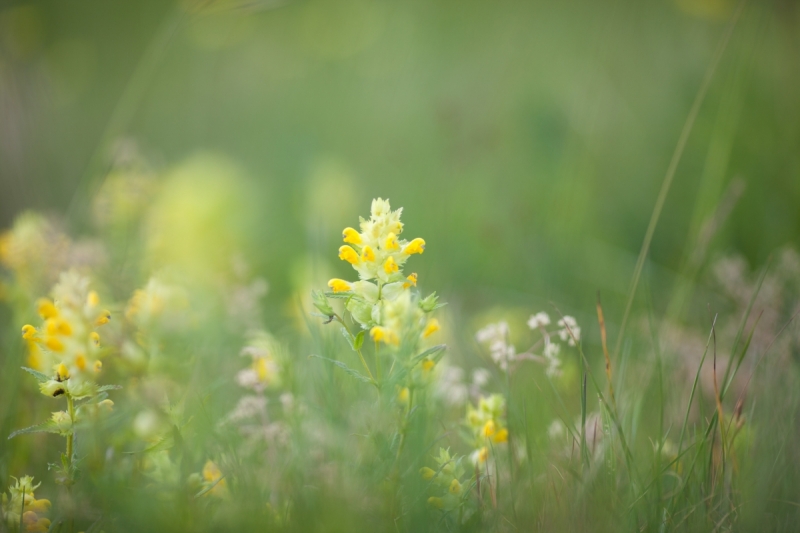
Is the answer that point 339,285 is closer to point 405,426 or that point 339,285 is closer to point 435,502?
point 405,426

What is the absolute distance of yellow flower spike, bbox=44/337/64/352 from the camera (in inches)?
32.5

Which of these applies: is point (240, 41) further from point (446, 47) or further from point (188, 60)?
point (446, 47)

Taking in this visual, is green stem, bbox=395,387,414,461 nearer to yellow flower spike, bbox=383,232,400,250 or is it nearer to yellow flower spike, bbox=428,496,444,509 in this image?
yellow flower spike, bbox=428,496,444,509

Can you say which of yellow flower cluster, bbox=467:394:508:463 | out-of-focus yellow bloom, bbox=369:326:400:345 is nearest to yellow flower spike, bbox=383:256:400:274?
out-of-focus yellow bloom, bbox=369:326:400:345

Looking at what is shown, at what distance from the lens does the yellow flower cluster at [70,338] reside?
840 millimetres

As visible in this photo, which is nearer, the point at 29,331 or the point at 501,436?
the point at 29,331

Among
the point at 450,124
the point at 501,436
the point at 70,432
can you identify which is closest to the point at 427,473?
the point at 501,436

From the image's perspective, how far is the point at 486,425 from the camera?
103 centimetres

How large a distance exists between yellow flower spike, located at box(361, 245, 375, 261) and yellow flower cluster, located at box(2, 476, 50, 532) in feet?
2.19

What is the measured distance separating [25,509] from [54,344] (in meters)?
0.36

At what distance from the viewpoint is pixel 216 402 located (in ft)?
4.08

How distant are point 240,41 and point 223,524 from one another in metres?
4.36

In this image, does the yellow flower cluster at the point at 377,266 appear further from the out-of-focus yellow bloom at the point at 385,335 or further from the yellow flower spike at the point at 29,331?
the yellow flower spike at the point at 29,331

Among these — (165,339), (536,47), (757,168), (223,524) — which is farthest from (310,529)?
(536,47)
